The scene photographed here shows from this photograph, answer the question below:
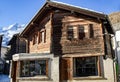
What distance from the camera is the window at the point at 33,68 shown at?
66.3 feet

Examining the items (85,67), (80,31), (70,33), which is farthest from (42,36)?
(85,67)

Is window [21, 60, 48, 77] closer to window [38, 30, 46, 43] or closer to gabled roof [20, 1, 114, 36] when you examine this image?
window [38, 30, 46, 43]

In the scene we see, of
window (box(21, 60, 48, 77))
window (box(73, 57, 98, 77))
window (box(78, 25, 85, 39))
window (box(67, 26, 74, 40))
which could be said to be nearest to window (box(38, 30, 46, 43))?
window (box(21, 60, 48, 77))

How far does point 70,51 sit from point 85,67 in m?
1.91

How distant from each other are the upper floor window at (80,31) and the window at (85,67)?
1.98 metres

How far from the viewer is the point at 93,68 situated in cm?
1886

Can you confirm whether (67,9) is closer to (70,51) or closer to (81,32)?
(81,32)

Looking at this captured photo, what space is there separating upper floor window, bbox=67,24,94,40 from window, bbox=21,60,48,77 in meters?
3.21

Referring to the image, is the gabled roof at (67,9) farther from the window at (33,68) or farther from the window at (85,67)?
the window at (33,68)

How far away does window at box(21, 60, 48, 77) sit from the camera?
20.2 meters

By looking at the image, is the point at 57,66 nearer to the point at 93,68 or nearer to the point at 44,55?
the point at 44,55

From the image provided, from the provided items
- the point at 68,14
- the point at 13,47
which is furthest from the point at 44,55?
the point at 13,47

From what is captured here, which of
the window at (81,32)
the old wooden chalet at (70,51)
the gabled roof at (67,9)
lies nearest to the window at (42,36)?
the old wooden chalet at (70,51)

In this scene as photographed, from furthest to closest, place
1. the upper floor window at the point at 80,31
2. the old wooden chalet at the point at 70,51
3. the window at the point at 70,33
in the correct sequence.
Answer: the window at the point at 70,33
the upper floor window at the point at 80,31
the old wooden chalet at the point at 70,51
